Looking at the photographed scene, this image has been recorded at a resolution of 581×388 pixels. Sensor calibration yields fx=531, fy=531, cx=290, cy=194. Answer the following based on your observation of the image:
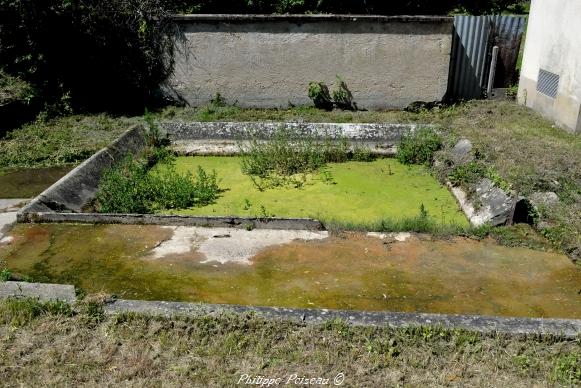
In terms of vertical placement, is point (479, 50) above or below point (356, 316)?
above

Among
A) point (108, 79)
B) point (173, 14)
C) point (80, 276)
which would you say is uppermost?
point (173, 14)

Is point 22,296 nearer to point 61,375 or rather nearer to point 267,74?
point 61,375

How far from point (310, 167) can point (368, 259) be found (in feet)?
9.57

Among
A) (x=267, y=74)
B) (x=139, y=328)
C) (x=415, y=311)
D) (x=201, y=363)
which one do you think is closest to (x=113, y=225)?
(x=139, y=328)

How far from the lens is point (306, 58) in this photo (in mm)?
10422

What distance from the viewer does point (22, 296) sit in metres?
4.27

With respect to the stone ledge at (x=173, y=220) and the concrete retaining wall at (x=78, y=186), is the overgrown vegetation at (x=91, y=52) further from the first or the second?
the stone ledge at (x=173, y=220)

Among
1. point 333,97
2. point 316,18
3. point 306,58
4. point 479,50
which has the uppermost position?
point 316,18

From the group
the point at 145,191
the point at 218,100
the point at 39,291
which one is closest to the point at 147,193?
the point at 145,191

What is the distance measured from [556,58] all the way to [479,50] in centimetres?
183

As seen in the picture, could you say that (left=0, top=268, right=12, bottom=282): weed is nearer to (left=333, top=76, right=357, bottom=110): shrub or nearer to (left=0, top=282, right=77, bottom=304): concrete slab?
(left=0, top=282, right=77, bottom=304): concrete slab

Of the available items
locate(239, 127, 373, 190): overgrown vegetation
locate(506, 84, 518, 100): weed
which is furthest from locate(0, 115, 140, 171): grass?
locate(506, 84, 518, 100): weed

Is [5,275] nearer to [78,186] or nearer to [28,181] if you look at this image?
[78,186]

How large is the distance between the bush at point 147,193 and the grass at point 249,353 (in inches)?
92.6
